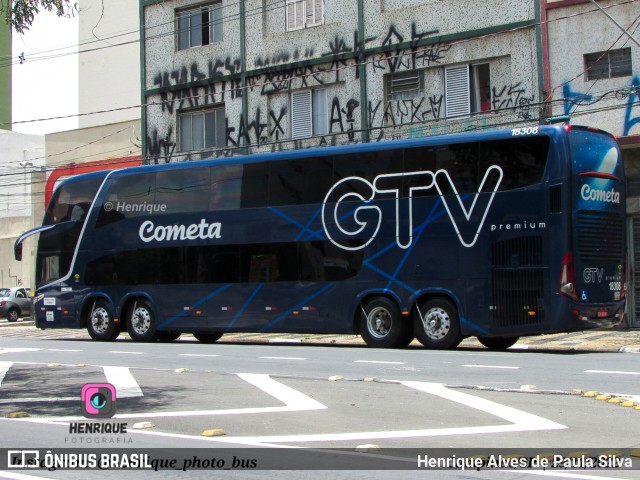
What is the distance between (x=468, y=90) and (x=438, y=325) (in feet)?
28.5

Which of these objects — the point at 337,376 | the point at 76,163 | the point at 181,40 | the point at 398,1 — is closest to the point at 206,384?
the point at 337,376

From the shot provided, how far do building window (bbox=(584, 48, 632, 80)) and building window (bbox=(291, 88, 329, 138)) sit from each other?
825cm

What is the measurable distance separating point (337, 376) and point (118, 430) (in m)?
5.21

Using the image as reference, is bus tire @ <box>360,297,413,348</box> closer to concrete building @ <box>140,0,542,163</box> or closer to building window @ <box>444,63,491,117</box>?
concrete building @ <box>140,0,542,163</box>

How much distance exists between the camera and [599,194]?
59.1 feet

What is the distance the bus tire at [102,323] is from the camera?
24.5 m

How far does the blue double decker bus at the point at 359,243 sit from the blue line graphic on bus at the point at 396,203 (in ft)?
0.10

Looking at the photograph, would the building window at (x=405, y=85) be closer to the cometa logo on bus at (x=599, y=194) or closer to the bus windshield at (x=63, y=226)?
the bus windshield at (x=63, y=226)

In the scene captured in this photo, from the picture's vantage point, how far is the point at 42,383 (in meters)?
14.0

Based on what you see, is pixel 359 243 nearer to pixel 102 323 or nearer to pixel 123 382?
pixel 123 382

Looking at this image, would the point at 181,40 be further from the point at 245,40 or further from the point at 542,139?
the point at 542,139

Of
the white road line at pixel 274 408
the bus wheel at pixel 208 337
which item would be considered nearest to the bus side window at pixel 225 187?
the bus wheel at pixel 208 337
